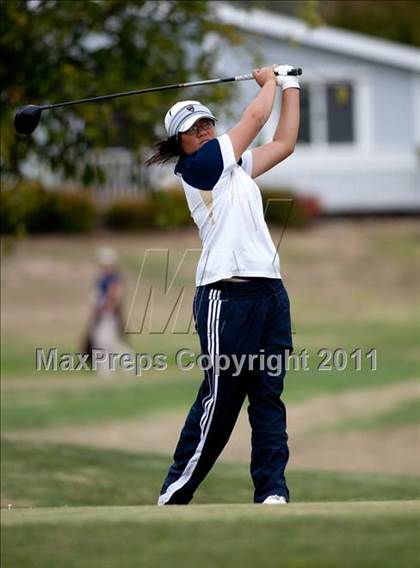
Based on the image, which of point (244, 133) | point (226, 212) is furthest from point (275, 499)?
point (244, 133)

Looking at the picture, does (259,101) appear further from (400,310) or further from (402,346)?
(400,310)

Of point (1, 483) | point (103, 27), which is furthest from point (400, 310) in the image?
point (1, 483)

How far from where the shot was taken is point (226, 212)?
748cm

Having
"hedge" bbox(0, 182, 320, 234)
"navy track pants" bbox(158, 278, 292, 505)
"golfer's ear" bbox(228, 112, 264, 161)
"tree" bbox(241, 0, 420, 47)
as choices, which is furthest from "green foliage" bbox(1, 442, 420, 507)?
"tree" bbox(241, 0, 420, 47)

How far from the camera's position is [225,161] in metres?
7.41

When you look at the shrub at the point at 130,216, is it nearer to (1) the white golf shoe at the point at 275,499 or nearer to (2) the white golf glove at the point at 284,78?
(2) the white golf glove at the point at 284,78

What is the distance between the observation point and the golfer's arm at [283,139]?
7789mm

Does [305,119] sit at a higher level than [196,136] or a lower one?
lower

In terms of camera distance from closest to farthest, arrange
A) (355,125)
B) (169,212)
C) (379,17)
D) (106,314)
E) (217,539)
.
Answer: (217,539), (169,212), (106,314), (355,125), (379,17)

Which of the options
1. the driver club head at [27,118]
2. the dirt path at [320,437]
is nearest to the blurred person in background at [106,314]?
the dirt path at [320,437]

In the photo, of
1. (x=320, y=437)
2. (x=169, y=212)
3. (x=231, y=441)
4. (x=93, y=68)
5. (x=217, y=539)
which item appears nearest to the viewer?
(x=217, y=539)

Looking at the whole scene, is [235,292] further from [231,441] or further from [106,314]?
[106,314]

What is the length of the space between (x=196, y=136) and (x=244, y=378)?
1341mm

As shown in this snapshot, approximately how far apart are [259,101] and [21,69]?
578cm
